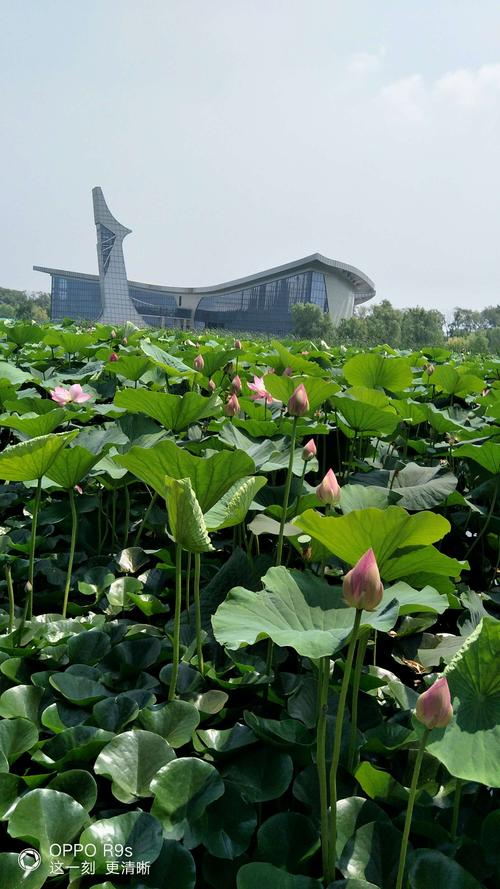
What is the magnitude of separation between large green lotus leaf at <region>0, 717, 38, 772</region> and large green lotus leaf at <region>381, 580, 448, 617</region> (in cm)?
42

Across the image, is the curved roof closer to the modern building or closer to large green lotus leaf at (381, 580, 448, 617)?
the modern building

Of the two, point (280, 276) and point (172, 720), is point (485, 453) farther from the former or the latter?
point (280, 276)

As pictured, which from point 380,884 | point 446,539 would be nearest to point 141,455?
point 380,884

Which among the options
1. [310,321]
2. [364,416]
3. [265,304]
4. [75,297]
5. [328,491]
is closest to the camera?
[328,491]

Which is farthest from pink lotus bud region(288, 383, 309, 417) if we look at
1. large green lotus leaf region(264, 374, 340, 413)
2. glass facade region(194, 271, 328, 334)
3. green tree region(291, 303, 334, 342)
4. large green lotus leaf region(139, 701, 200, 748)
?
glass facade region(194, 271, 328, 334)

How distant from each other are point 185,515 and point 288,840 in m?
0.33

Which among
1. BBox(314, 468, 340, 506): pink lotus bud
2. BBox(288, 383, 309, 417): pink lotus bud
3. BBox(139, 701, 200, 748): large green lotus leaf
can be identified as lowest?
BBox(139, 701, 200, 748): large green lotus leaf

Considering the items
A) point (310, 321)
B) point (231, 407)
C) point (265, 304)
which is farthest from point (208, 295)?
point (231, 407)

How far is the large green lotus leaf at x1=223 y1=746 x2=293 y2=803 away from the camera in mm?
686

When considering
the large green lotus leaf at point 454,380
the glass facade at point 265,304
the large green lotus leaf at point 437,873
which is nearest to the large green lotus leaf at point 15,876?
the large green lotus leaf at point 437,873

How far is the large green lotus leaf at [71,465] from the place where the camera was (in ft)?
3.18

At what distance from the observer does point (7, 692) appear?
31.0 inches

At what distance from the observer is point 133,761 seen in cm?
69

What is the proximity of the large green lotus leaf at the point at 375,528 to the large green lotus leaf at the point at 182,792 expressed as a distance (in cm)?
27
